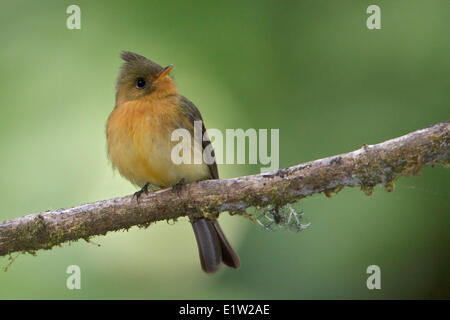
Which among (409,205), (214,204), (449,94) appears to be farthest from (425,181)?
(214,204)

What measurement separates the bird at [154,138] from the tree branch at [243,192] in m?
0.16

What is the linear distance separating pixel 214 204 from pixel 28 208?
7.42 ft

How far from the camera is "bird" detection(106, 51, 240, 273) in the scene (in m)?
4.30

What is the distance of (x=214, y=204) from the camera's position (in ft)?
12.8

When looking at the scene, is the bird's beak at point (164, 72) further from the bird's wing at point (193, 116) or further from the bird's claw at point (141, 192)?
the bird's claw at point (141, 192)

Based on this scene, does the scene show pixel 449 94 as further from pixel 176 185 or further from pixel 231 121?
pixel 176 185

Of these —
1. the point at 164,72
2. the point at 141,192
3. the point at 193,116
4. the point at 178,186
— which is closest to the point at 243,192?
the point at 178,186

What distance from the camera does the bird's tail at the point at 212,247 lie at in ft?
15.7

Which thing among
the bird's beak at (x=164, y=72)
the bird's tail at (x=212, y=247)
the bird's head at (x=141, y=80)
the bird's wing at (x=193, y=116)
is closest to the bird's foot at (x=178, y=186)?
the bird's wing at (x=193, y=116)

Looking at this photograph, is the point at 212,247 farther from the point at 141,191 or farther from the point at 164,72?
the point at 164,72

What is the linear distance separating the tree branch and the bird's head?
1067 mm

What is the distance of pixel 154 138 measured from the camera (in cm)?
431

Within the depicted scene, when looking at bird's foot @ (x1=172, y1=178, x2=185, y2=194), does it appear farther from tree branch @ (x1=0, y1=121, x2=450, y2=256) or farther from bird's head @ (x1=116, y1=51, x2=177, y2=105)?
bird's head @ (x1=116, y1=51, x2=177, y2=105)

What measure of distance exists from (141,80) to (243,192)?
1.67 metres
